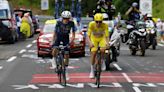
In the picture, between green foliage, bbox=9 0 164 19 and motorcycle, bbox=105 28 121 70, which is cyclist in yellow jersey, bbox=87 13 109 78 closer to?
motorcycle, bbox=105 28 121 70

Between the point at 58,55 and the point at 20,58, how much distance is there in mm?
8617

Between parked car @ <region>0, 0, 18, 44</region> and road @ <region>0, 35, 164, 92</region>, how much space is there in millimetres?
11061

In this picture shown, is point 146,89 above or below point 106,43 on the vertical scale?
below

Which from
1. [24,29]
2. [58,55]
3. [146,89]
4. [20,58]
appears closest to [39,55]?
[20,58]

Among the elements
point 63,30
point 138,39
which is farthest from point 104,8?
point 63,30

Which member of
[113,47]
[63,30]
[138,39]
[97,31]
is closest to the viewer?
[63,30]

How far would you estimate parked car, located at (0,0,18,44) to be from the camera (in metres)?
34.2

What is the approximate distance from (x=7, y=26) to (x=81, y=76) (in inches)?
729

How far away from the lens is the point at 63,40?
14594mm

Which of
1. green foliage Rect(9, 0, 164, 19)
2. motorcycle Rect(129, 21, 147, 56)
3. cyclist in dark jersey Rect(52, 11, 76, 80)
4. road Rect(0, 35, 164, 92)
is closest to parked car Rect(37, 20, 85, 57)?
road Rect(0, 35, 164, 92)

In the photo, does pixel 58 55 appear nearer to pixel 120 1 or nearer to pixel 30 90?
pixel 30 90

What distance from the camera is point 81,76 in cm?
1645

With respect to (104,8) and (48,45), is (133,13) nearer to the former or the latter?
(104,8)

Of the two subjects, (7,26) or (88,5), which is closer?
(7,26)
